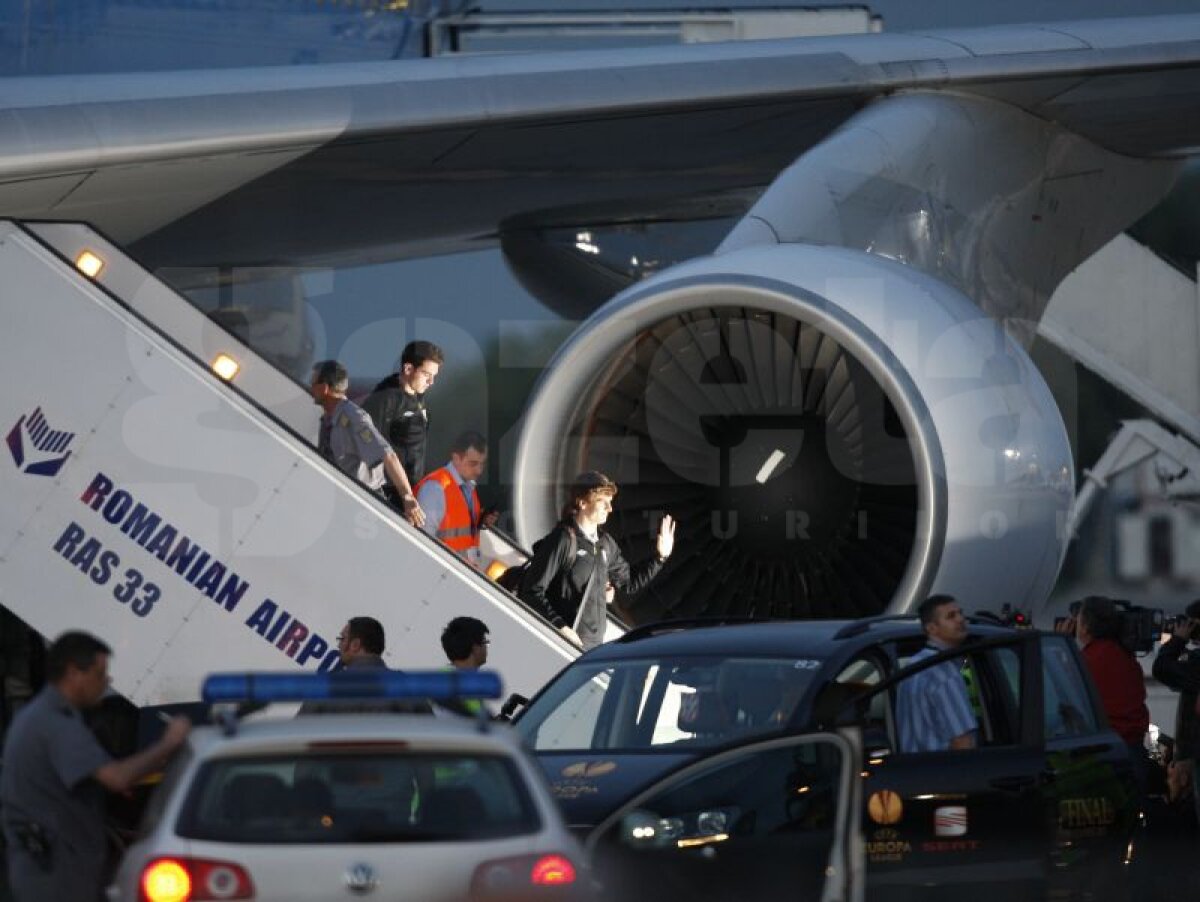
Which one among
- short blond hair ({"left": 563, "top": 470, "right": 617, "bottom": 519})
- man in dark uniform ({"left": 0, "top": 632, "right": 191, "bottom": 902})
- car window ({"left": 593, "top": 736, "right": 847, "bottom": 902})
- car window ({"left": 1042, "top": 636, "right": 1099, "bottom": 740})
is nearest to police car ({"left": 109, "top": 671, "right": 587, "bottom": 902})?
man in dark uniform ({"left": 0, "top": 632, "right": 191, "bottom": 902})

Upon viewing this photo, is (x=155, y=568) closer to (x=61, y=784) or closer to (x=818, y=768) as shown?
(x=818, y=768)

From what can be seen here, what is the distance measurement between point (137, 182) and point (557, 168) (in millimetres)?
2938

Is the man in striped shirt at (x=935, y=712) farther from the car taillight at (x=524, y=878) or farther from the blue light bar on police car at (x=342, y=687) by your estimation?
the car taillight at (x=524, y=878)

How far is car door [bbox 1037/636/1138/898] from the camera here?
8.23 metres

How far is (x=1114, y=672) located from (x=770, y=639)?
3.34 meters

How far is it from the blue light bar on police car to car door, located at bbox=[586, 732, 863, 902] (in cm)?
97

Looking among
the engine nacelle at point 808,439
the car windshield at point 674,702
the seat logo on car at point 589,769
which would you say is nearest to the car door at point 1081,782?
the car windshield at point 674,702

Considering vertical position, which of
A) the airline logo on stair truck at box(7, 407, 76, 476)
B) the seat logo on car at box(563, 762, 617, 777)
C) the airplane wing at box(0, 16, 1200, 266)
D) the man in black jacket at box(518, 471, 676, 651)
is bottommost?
the seat logo on car at box(563, 762, 617, 777)

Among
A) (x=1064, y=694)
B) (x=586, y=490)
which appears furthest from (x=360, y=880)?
(x=586, y=490)

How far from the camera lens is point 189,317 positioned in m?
12.1

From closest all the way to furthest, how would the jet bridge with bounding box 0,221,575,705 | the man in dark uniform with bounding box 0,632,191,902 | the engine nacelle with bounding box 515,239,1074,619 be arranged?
the man in dark uniform with bounding box 0,632,191,902, the jet bridge with bounding box 0,221,575,705, the engine nacelle with bounding box 515,239,1074,619

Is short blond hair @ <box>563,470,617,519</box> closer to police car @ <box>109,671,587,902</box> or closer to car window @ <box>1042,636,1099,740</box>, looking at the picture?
car window @ <box>1042,636,1099,740</box>

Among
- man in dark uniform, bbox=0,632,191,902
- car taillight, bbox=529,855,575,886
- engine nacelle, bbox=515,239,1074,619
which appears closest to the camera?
car taillight, bbox=529,855,575,886

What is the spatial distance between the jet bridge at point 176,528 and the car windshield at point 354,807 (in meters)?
5.01
